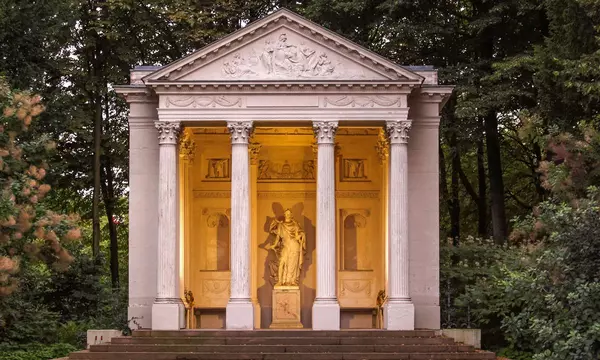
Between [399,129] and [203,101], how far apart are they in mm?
6194

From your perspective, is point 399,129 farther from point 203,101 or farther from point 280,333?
point 280,333

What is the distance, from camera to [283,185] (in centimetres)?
3975

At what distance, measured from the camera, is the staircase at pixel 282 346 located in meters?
31.1

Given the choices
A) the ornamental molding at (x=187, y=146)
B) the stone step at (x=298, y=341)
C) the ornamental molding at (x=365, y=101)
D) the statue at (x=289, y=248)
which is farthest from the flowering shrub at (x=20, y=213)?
the ornamental molding at (x=365, y=101)

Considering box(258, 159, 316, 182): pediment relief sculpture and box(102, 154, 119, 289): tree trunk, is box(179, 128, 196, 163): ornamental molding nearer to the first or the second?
box(258, 159, 316, 182): pediment relief sculpture

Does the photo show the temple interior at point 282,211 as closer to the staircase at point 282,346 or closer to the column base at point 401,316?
the column base at point 401,316

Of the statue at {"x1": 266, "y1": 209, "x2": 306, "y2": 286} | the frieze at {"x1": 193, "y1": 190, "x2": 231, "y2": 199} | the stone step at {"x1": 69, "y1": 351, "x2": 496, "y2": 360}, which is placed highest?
the frieze at {"x1": 193, "y1": 190, "x2": 231, "y2": 199}

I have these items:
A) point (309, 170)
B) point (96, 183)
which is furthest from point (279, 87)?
point (96, 183)

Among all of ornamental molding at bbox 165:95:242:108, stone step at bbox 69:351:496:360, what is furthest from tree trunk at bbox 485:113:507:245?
stone step at bbox 69:351:496:360

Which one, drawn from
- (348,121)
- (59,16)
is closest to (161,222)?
(348,121)

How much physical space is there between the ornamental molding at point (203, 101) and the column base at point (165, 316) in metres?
6.21

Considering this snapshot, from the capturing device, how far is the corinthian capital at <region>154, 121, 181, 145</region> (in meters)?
35.3

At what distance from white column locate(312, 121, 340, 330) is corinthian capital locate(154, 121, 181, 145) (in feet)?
14.3

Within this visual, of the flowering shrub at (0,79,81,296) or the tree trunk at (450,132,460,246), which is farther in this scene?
the tree trunk at (450,132,460,246)
